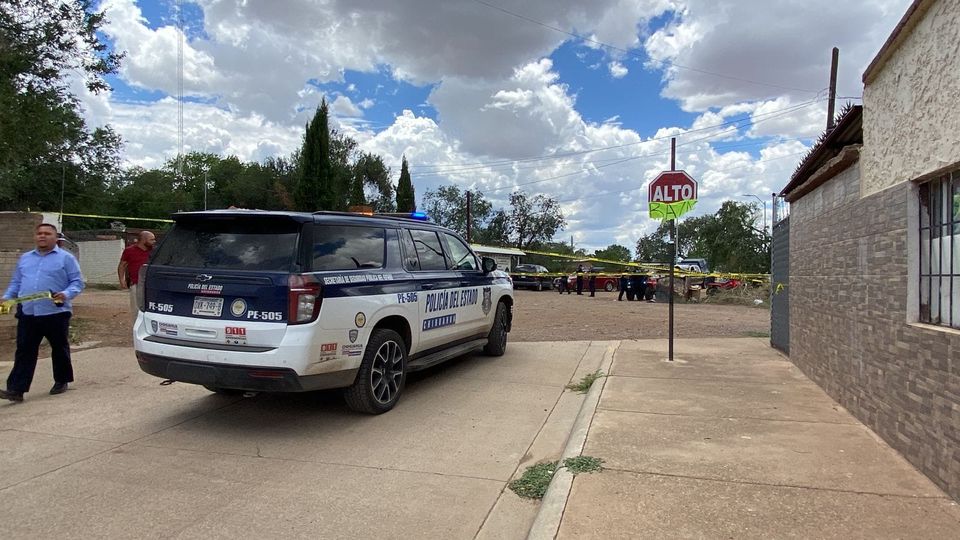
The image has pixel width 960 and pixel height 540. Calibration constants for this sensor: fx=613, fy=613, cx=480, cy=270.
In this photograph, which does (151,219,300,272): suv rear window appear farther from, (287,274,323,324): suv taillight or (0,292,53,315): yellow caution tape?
(0,292,53,315): yellow caution tape

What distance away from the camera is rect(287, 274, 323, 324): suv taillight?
4.83 meters

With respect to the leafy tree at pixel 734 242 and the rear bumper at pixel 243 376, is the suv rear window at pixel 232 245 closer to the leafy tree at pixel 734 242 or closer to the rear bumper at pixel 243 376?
the rear bumper at pixel 243 376

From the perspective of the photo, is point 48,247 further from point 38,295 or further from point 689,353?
point 689,353

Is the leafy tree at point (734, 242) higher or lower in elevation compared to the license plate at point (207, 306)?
higher

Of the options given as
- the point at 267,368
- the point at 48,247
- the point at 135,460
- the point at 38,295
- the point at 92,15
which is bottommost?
the point at 135,460

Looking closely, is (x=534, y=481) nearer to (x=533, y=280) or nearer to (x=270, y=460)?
(x=270, y=460)

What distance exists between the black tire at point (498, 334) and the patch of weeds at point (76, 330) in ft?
21.4

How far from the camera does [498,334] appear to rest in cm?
881

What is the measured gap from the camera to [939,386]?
3.67 m

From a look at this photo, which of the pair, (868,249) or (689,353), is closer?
(868,249)

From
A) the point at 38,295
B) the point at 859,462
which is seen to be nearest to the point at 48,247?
the point at 38,295

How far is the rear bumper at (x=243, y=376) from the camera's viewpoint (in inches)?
189

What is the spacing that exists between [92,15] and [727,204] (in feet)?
145

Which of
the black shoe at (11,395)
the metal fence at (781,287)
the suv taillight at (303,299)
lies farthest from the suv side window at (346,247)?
the metal fence at (781,287)
